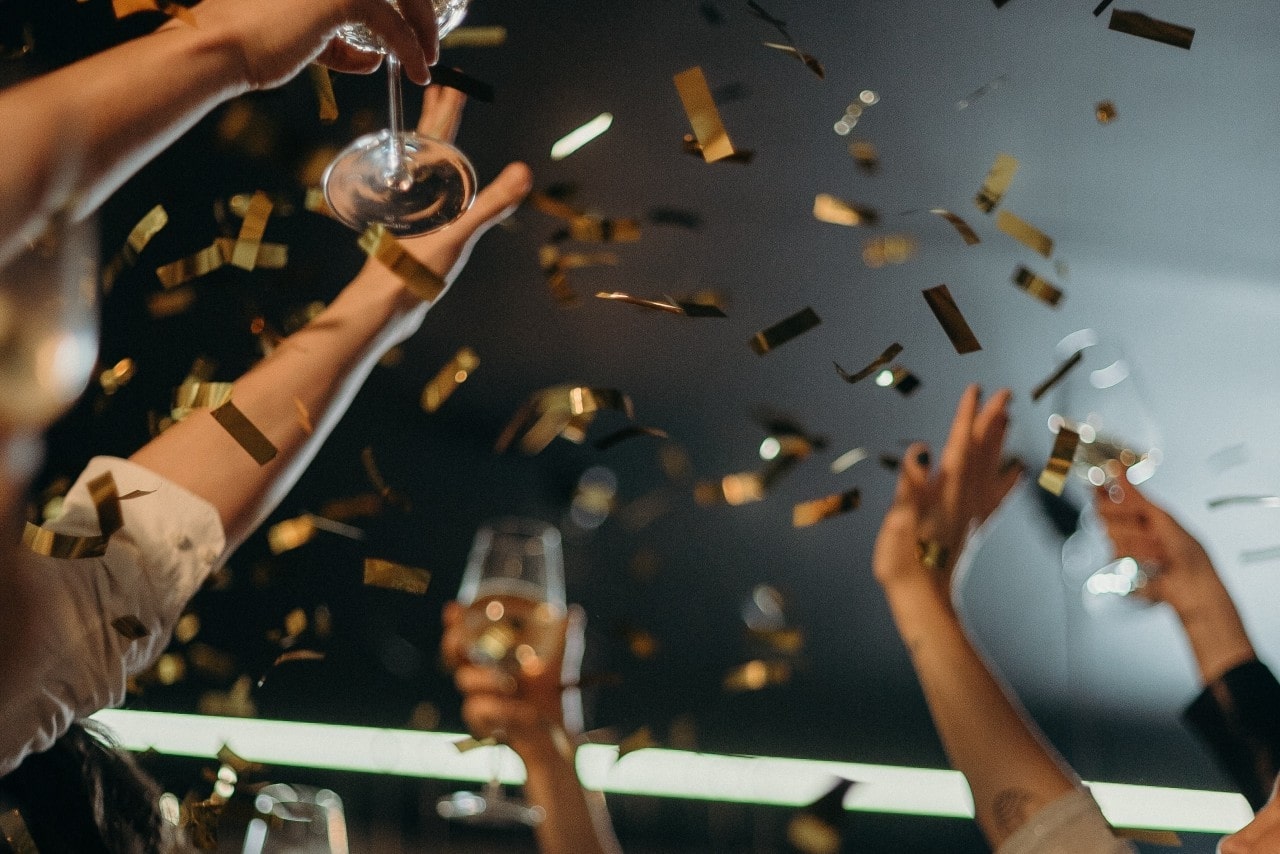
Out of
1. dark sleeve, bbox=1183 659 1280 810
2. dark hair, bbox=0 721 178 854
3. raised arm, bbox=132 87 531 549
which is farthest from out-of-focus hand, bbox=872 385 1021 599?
dark hair, bbox=0 721 178 854

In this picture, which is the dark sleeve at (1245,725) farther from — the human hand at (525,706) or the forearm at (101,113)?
the forearm at (101,113)

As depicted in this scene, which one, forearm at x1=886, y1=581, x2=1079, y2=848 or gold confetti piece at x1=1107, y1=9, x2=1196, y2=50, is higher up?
gold confetti piece at x1=1107, y1=9, x2=1196, y2=50

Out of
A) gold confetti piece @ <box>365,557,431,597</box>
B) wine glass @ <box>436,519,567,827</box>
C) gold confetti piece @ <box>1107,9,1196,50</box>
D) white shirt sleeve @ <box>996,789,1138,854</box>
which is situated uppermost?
gold confetti piece @ <box>1107,9,1196,50</box>

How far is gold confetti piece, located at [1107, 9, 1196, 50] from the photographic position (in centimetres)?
86

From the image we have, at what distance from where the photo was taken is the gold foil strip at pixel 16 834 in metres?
0.76

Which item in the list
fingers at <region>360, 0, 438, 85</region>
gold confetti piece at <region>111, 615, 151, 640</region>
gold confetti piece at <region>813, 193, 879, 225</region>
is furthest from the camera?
gold confetti piece at <region>813, 193, 879, 225</region>

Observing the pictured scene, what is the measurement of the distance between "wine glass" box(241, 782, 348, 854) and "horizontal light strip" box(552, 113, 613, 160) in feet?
3.90

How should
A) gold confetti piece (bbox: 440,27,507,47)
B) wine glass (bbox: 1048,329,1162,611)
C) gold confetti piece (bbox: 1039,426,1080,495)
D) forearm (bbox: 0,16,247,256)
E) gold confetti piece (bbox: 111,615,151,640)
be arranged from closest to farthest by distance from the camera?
1. forearm (bbox: 0,16,247,256)
2. gold confetti piece (bbox: 111,615,151,640)
3. gold confetti piece (bbox: 1039,426,1080,495)
4. gold confetti piece (bbox: 440,27,507,47)
5. wine glass (bbox: 1048,329,1162,611)

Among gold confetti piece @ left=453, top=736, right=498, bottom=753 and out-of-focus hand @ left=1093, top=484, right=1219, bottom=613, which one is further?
out-of-focus hand @ left=1093, top=484, right=1219, bottom=613

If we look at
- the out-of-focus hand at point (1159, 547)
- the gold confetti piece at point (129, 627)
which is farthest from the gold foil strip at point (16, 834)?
the out-of-focus hand at point (1159, 547)

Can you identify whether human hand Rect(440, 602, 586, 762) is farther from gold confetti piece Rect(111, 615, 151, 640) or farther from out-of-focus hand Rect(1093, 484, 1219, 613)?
out-of-focus hand Rect(1093, 484, 1219, 613)

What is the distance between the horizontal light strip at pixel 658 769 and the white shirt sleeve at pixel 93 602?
2.04 meters

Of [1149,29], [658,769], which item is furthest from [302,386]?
[658,769]

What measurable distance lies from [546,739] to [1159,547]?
2.54 ft
